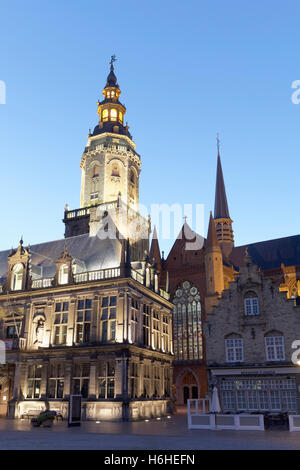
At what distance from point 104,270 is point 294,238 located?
4640 centimetres

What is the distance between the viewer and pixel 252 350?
92.8ft

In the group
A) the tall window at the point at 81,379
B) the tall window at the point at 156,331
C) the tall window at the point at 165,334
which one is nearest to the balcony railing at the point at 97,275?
the tall window at the point at 81,379

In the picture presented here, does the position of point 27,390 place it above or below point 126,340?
below

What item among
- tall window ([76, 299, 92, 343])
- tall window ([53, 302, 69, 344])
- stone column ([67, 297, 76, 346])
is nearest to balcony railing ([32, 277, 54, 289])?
tall window ([53, 302, 69, 344])

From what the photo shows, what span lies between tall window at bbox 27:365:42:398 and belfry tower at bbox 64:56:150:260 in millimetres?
13891

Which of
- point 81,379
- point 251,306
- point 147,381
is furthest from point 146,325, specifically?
point 251,306

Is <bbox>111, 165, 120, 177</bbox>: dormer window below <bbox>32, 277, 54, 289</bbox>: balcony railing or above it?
above

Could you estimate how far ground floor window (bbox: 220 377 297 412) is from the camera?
2614 cm

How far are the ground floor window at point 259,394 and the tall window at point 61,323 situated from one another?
1394cm

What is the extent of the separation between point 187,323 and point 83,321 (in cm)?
2892

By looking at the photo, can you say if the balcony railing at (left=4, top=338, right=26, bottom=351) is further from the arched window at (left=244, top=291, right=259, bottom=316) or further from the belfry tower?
the arched window at (left=244, top=291, right=259, bottom=316)

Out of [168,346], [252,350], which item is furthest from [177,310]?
[252,350]

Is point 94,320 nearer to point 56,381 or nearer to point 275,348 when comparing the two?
point 56,381
